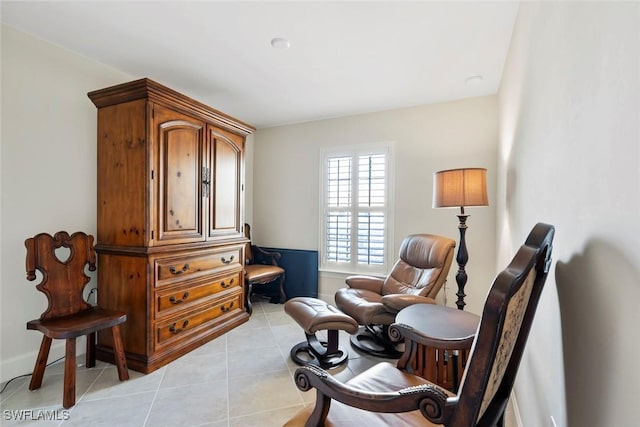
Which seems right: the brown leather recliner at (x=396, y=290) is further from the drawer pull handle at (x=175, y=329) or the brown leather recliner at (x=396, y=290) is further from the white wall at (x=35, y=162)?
the white wall at (x=35, y=162)

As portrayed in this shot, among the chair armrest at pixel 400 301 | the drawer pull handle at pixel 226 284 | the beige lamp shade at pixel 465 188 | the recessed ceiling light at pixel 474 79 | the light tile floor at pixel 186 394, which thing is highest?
the recessed ceiling light at pixel 474 79

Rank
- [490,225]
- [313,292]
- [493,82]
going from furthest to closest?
[313,292]
[490,225]
[493,82]

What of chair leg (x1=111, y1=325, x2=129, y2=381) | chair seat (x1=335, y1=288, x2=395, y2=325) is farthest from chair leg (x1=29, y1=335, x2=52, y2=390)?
chair seat (x1=335, y1=288, x2=395, y2=325)

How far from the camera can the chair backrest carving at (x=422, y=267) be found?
103 inches

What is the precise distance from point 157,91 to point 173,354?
2157 millimetres

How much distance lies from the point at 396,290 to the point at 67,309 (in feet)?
8.88

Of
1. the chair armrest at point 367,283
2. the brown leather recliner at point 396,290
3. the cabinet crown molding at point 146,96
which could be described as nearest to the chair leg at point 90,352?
the cabinet crown molding at point 146,96

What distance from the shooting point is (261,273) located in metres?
3.67

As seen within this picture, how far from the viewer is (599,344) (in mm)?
735

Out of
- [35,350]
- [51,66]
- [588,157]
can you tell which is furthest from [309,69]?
[35,350]

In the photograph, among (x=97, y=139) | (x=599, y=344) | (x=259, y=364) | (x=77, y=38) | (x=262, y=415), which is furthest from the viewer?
(x=97, y=139)

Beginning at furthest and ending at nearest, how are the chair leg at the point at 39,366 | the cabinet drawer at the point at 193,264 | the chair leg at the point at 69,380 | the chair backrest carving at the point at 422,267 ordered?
the chair backrest carving at the point at 422,267 → the cabinet drawer at the point at 193,264 → the chair leg at the point at 39,366 → the chair leg at the point at 69,380

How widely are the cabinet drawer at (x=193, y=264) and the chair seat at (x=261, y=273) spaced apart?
27 cm

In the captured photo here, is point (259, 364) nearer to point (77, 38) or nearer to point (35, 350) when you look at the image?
point (35, 350)
